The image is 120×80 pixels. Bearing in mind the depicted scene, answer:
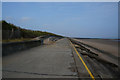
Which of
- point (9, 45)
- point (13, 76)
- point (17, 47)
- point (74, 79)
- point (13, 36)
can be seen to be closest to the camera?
point (74, 79)

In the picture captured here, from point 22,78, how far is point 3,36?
452 inches

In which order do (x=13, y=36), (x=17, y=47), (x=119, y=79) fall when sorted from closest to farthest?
(x=119, y=79), (x=17, y=47), (x=13, y=36)

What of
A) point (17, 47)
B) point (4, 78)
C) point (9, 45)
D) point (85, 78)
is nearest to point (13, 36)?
point (17, 47)

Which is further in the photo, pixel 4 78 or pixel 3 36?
pixel 3 36

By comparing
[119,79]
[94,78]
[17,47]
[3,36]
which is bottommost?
[119,79]

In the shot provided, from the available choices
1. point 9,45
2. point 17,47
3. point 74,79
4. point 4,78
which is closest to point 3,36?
point 17,47

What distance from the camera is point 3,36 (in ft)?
40.3

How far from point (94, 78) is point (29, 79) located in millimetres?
2642

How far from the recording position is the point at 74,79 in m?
3.25

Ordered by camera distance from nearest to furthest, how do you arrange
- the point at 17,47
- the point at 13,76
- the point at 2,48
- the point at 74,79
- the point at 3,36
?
the point at 74,79, the point at 13,76, the point at 2,48, the point at 17,47, the point at 3,36

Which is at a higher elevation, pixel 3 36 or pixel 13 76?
pixel 3 36

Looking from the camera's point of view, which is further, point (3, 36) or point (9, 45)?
point (3, 36)

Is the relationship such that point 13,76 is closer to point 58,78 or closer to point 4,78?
point 4,78

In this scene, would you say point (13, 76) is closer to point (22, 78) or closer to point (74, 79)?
point (22, 78)
